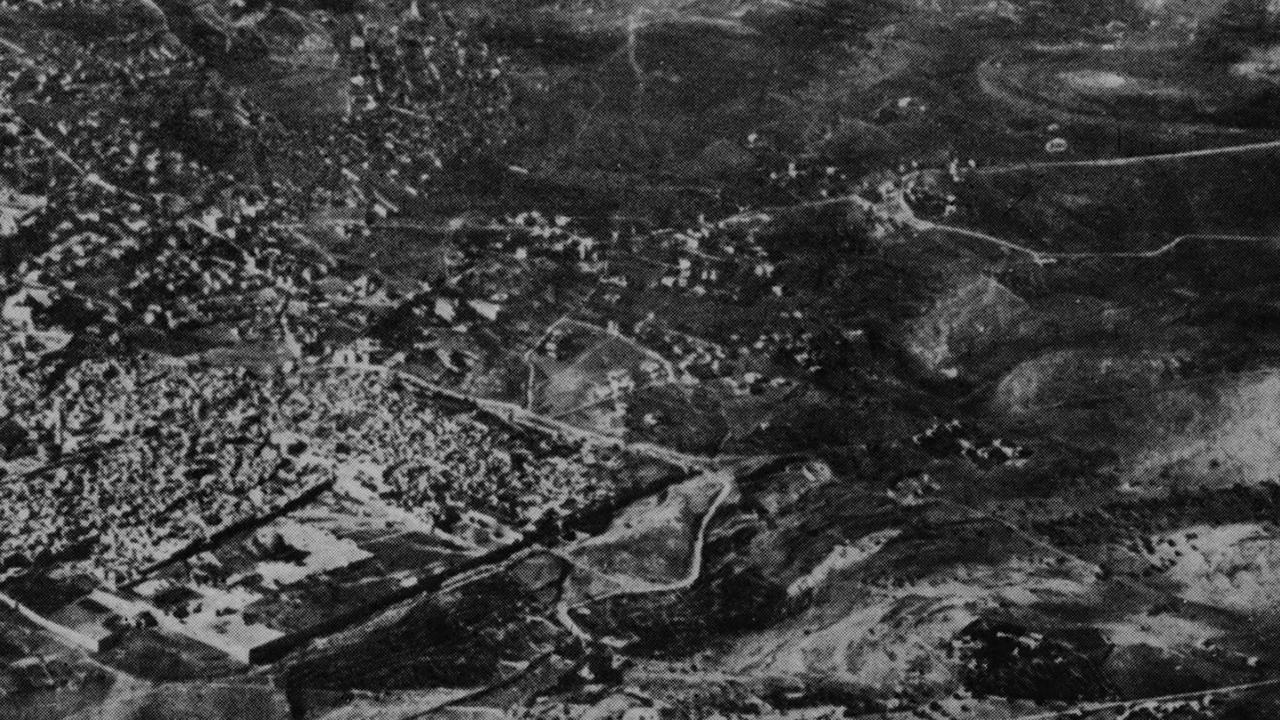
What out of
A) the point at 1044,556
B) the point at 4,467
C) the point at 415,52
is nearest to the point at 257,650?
the point at 4,467

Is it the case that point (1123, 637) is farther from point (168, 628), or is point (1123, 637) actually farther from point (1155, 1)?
point (1155, 1)

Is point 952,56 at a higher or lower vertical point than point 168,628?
higher

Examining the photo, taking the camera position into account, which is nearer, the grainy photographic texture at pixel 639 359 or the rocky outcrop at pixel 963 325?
the grainy photographic texture at pixel 639 359

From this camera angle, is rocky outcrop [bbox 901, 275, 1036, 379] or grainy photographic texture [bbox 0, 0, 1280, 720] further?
rocky outcrop [bbox 901, 275, 1036, 379]

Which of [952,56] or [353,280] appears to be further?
[952,56]

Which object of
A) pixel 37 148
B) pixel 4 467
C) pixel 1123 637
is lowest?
pixel 1123 637

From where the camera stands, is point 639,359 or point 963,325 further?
point 963,325

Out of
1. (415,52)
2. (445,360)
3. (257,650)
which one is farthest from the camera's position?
(415,52)

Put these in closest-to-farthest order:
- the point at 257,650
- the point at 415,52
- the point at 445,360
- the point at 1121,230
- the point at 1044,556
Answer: the point at 257,650 < the point at 1044,556 < the point at 445,360 < the point at 1121,230 < the point at 415,52
